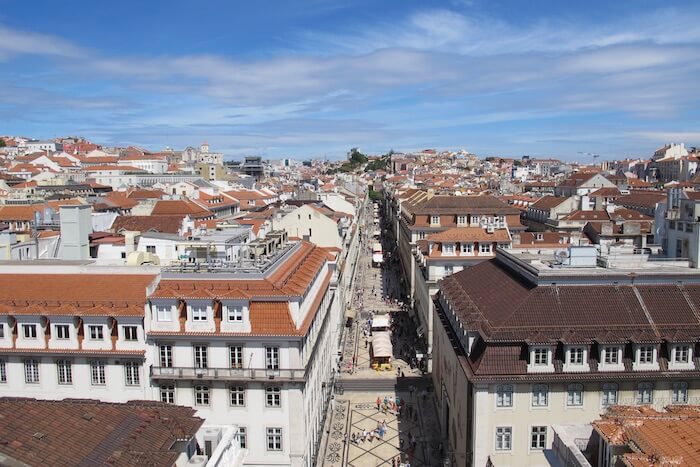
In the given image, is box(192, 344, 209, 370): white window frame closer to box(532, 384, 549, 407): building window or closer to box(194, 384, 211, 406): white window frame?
box(194, 384, 211, 406): white window frame

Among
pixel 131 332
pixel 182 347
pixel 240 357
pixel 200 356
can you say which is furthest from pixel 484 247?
pixel 131 332

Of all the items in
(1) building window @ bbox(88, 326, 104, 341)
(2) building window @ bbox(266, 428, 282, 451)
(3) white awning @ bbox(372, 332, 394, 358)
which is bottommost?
(3) white awning @ bbox(372, 332, 394, 358)

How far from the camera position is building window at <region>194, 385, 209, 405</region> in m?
35.9

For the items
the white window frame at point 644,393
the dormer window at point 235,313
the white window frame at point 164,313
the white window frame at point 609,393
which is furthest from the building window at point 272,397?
the white window frame at point 644,393

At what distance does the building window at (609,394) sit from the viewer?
1369 inches

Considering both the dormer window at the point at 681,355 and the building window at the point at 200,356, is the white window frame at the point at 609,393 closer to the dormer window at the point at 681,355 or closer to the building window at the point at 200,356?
the dormer window at the point at 681,355

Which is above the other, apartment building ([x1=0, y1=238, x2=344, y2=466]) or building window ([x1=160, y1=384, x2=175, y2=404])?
apartment building ([x1=0, y1=238, x2=344, y2=466])

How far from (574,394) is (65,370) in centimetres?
2813

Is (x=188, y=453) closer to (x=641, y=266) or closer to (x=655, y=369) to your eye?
(x=655, y=369)

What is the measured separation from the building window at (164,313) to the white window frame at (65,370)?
5923 mm

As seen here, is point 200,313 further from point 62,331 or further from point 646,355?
point 646,355

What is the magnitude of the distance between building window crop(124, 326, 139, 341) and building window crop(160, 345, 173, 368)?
1.63 metres

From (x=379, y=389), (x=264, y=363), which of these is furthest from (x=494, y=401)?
(x=379, y=389)

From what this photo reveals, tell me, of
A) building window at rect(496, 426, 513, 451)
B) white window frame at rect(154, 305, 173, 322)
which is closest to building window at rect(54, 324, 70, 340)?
white window frame at rect(154, 305, 173, 322)
